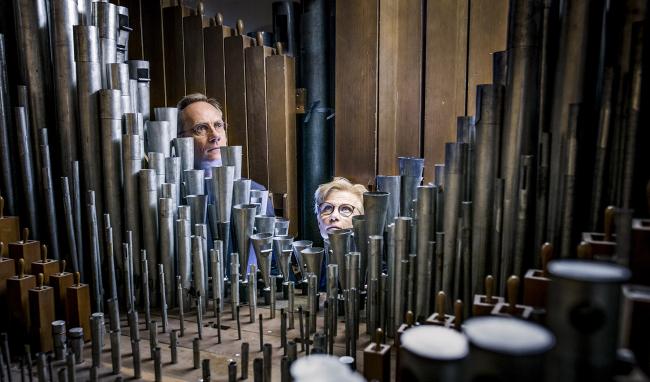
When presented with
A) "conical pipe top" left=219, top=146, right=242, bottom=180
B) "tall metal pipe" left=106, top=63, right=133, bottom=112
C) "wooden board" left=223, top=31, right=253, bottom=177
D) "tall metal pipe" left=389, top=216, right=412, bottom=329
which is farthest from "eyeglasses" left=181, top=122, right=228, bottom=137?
"tall metal pipe" left=389, top=216, right=412, bottom=329

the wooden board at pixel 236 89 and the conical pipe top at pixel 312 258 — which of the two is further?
the wooden board at pixel 236 89

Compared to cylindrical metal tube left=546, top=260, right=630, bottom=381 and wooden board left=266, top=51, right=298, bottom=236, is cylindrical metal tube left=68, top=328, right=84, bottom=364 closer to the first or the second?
wooden board left=266, top=51, right=298, bottom=236

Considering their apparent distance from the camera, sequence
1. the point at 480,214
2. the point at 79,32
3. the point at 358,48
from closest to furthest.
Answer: the point at 480,214 < the point at 79,32 < the point at 358,48

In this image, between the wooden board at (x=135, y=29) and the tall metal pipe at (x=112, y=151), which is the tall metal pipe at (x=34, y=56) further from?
the wooden board at (x=135, y=29)

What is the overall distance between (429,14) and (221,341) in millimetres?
1933

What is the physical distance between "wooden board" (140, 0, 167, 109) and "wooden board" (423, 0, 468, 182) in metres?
1.65

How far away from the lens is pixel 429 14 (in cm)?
Result: 254

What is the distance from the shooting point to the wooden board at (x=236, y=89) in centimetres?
292

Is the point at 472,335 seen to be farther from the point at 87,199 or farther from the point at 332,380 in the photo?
the point at 87,199

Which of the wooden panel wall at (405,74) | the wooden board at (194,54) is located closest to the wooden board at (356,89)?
the wooden panel wall at (405,74)

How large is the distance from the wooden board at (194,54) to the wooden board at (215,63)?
0.03 meters

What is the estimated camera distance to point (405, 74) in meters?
2.64

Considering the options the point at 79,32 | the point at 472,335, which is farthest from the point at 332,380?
the point at 79,32

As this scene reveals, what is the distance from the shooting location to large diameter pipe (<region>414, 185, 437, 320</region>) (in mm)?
1891
